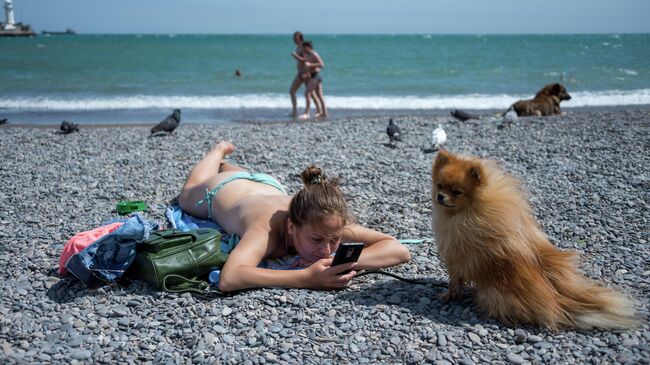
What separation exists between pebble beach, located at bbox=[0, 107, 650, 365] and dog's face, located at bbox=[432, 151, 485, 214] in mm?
759

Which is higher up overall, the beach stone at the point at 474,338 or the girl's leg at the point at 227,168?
the girl's leg at the point at 227,168

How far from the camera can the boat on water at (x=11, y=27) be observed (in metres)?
80.5

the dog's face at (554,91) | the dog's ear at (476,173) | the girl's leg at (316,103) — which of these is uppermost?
the dog's face at (554,91)

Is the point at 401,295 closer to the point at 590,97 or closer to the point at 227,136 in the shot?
the point at 227,136

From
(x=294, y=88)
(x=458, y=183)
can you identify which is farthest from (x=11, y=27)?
(x=458, y=183)

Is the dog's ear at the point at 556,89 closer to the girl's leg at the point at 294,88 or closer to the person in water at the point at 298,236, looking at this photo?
the girl's leg at the point at 294,88

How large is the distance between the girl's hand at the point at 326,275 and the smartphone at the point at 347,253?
0.04 metres

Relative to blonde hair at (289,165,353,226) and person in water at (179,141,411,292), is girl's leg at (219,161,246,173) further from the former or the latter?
blonde hair at (289,165,353,226)

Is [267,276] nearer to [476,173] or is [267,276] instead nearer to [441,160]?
[441,160]

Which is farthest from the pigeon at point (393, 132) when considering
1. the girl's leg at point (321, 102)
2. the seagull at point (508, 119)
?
the girl's leg at point (321, 102)

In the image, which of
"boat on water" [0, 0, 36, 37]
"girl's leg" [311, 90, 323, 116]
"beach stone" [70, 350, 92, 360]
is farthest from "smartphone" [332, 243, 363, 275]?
"boat on water" [0, 0, 36, 37]

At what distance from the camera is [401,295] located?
395 cm

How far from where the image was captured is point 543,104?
13.7 meters

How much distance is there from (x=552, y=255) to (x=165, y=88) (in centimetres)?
1990
